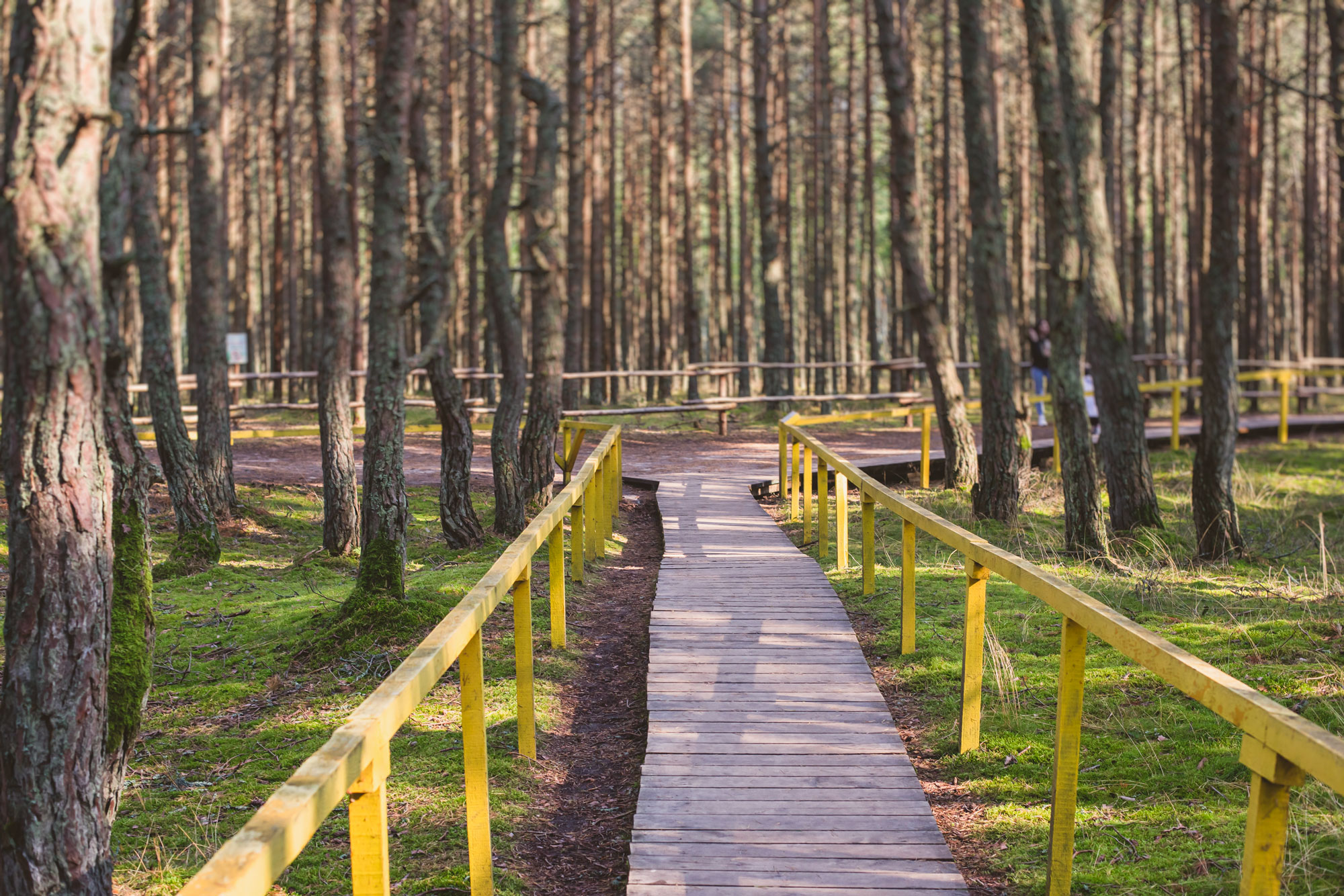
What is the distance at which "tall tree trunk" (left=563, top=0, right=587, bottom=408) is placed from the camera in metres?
18.5

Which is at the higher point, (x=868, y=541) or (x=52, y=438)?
(x=52, y=438)

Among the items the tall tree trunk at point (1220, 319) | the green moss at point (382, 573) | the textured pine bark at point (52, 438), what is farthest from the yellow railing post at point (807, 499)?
the textured pine bark at point (52, 438)

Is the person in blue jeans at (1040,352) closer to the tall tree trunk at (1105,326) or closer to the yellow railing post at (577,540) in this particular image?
the tall tree trunk at (1105,326)

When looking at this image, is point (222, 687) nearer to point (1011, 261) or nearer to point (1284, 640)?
point (1284, 640)

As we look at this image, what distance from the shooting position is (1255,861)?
2570 mm

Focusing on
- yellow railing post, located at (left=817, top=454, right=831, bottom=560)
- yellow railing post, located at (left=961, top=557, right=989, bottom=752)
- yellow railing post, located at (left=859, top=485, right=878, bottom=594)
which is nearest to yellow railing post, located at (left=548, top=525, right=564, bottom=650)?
yellow railing post, located at (left=859, top=485, right=878, bottom=594)

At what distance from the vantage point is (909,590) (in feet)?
22.1

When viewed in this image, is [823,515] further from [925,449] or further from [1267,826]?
[1267,826]

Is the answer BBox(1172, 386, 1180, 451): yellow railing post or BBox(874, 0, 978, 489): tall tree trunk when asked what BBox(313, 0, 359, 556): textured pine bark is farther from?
BBox(1172, 386, 1180, 451): yellow railing post

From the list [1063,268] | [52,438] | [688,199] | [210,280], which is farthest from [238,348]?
[52,438]

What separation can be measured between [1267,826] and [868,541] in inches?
220

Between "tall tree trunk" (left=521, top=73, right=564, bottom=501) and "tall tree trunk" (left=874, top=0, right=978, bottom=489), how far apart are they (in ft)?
15.2

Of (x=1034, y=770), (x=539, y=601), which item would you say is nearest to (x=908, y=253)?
(x=539, y=601)

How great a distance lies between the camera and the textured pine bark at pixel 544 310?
1212cm
